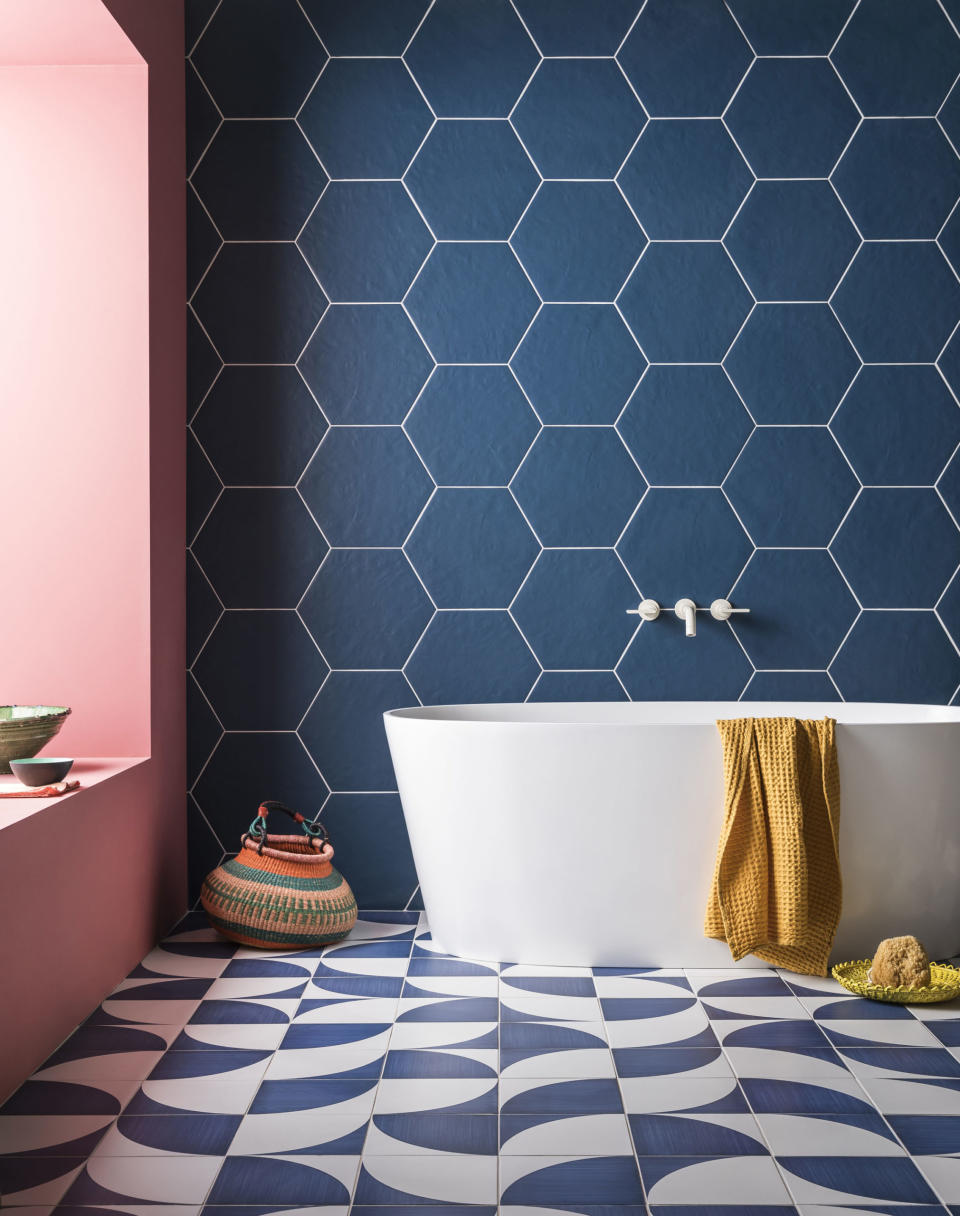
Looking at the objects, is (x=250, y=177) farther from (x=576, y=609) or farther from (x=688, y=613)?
(x=688, y=613)

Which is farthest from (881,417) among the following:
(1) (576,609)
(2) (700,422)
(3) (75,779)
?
(3) (75,779)

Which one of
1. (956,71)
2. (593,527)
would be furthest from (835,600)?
(956,71)

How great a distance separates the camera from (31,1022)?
6.60 feet

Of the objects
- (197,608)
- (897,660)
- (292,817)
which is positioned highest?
(197,608)

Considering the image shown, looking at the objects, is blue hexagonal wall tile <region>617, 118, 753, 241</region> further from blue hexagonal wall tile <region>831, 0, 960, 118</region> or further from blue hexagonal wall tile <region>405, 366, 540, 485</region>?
blue hexagonal wall tile <region>405, 366, 540, 485</region>

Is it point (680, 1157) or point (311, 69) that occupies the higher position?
point (311, 69)

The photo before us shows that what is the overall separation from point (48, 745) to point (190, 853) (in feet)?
1.85

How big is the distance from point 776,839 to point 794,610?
89 centimetres

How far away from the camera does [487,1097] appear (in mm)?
1890

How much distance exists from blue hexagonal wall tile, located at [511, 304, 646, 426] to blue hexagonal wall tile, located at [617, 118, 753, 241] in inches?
12.1

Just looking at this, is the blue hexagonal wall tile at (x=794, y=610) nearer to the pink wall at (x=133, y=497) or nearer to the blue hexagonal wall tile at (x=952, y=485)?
the blue hexagonal wall tile at (x=952, y=485)

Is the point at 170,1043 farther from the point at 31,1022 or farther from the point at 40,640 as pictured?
the point at 40,640

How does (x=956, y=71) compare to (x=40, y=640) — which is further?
(x=956, y=71)

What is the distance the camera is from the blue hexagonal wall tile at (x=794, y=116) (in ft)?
10.5
